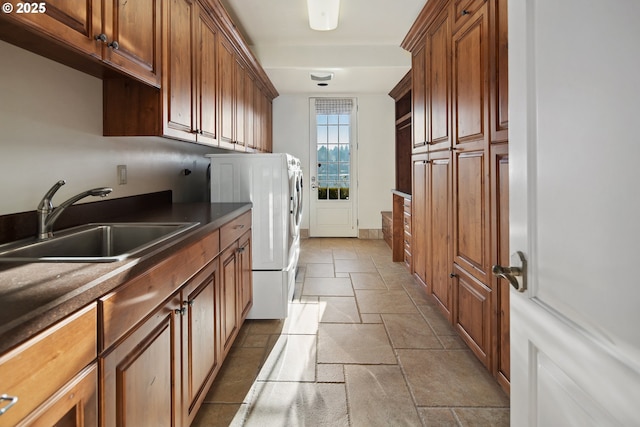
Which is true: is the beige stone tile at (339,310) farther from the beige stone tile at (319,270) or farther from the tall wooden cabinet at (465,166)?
the beige stone tile at (319,270)

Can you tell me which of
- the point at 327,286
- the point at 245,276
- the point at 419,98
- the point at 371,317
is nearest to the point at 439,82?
the point at 419,98

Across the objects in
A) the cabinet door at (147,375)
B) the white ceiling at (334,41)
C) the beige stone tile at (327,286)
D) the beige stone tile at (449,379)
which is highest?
the white ceiling at (334,41)

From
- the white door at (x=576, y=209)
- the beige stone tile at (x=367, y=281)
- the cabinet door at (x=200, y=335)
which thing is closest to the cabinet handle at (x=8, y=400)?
the cabinet door at (x=200, y=335)

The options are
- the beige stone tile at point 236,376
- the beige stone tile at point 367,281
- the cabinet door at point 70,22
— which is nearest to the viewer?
the cabinet door at point 70,22

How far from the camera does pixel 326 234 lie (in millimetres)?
6645

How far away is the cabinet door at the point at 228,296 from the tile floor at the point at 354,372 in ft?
0.71

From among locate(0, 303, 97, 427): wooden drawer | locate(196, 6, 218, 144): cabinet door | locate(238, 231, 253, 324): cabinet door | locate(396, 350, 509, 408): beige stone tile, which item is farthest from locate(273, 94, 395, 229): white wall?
locate(0, 303, 97, 427): wooden drawer

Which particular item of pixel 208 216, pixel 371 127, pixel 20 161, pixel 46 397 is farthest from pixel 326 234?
pixel 46 397

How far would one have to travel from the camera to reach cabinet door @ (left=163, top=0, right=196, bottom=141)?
1949 millimetres

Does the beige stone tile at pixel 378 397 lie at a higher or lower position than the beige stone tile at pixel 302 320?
lower

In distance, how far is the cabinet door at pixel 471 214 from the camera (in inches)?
76.9

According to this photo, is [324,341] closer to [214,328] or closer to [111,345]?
[214,328]

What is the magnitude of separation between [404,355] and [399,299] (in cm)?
105

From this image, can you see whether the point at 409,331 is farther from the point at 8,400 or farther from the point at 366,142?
the point at 366,142
